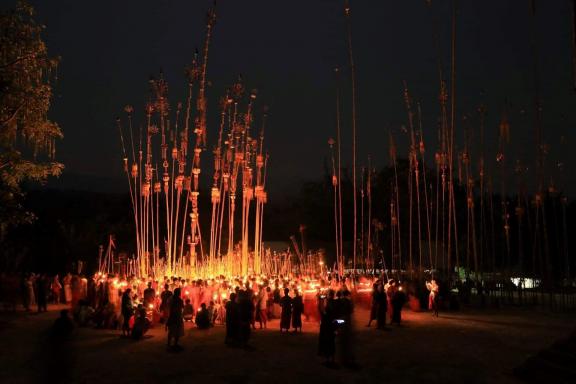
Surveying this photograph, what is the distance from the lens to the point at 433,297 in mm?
18141

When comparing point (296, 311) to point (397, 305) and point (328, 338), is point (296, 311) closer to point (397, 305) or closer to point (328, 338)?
point (397, 305)

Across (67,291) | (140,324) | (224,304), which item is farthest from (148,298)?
(67,291)

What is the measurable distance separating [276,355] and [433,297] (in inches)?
341

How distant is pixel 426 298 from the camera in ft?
63.9

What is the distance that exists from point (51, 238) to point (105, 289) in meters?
17.4

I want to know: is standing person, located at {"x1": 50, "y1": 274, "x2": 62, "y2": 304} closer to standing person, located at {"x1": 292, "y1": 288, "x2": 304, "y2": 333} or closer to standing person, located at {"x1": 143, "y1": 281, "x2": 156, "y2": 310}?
standing person, located at {"x1": 143, "y1": 281, "x2": 156, "y2": 310}

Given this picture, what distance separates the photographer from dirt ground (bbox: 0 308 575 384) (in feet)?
29.9

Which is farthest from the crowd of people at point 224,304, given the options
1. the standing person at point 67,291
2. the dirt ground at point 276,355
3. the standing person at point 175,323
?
the standing person at point 67,291

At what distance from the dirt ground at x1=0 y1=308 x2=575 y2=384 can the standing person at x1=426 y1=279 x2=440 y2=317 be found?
1651 millimetres

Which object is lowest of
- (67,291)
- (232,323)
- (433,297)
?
(232,323)

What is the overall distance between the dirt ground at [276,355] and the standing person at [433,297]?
165 centimetres

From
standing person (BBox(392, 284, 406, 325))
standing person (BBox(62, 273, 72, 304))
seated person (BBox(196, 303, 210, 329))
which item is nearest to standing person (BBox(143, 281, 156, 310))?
seated person (BBox(196, 303, 210, 329))

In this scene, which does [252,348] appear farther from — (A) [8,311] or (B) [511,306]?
(B) [511,306]

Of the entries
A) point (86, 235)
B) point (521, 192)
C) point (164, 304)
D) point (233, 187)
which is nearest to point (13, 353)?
point (164, 304)
